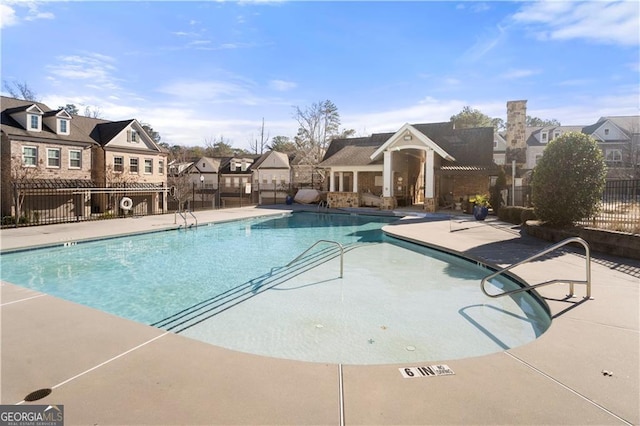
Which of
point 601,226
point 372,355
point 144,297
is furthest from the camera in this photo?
point 601,226

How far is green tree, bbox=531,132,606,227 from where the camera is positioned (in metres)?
10.4

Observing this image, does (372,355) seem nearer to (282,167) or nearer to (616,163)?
(282,167)

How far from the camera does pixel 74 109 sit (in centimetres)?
5178

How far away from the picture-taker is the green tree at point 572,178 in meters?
10.4

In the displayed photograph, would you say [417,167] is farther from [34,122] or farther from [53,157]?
[34,122]

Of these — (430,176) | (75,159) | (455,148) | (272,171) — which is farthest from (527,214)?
(272,171)

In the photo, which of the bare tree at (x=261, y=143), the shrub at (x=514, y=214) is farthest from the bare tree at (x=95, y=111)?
the shrub at (x=514, y=214)

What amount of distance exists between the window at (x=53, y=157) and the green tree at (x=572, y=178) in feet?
87.7

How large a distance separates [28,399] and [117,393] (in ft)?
2.26

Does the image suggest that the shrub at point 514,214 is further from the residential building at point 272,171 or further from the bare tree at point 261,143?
the bare tree at point 261,143

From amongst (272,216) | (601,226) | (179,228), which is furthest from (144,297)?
(272,216)

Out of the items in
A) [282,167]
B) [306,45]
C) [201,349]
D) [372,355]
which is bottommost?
[372,355]

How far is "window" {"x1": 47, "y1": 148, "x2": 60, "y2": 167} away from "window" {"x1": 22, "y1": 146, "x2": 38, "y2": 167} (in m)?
0.72

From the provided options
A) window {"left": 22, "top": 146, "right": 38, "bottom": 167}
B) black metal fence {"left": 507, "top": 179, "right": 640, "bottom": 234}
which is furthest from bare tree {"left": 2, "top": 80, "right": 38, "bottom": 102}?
black metal fence {"left": 507, "top": 179, "right": 640, "bottom": 234}
